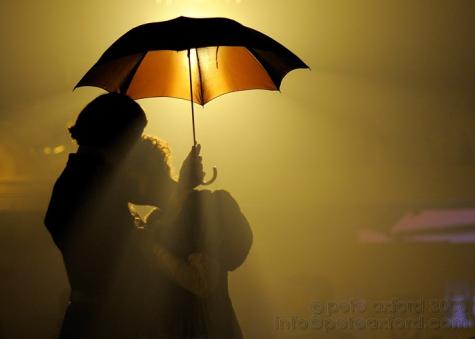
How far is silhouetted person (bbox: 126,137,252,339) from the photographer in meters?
1.25

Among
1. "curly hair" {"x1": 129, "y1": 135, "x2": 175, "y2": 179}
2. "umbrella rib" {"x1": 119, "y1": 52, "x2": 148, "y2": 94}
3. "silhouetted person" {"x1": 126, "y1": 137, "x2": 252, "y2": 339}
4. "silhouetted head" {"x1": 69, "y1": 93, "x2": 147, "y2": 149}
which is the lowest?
"silhouetted person" {"x1": 126, "y1": 137, "x2": 252, "y2": 339}

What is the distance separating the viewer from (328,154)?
268cm

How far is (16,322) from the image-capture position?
2.46m

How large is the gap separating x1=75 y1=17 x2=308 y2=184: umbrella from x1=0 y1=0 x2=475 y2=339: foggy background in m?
0.83

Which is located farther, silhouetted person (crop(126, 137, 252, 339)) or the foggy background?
the foggy background

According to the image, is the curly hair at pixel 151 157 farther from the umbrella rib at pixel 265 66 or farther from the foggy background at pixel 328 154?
the foggy background at pixel 328 154

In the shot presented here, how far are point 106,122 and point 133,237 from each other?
Result: 28 centimetres

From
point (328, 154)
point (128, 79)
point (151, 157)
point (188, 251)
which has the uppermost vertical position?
point (128, 79)

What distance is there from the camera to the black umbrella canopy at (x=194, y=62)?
4.60 feet

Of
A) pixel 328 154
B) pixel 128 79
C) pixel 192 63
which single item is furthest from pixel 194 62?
pixel 328 154

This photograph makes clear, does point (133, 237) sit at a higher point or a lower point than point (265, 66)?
lower

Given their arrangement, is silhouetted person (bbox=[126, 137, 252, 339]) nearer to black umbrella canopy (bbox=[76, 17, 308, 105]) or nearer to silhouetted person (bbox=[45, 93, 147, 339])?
silhouetted person (bbox=[45, 93, 147, 339])

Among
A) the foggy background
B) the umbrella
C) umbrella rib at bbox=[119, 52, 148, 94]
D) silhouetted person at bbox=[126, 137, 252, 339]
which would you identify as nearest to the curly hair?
silhouetted person at bbox=[126, 137, 252, 339]

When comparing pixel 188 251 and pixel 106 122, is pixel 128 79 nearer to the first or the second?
pixel 106 122
